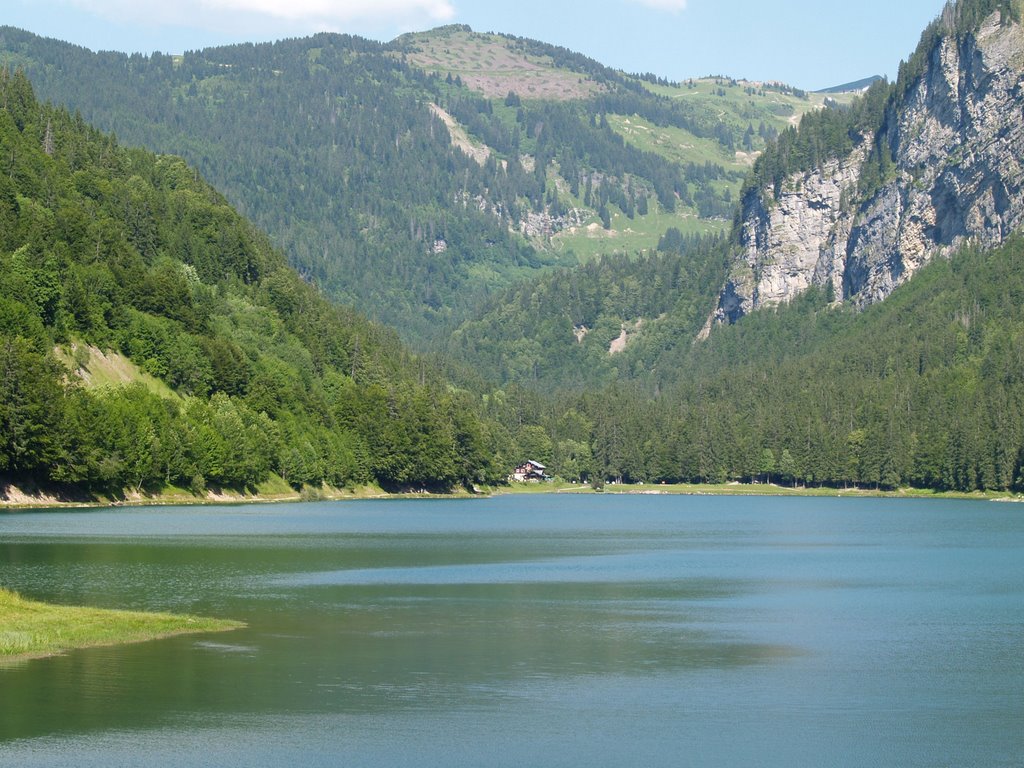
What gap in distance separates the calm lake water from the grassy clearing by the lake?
1253 millimetres

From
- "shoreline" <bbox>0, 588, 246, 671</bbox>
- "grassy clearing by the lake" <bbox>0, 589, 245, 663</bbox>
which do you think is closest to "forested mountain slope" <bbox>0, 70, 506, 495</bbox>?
"shoreline" <bbox>0, 588, 246, 671</bbox>

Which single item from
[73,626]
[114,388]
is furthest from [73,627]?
[114,388]

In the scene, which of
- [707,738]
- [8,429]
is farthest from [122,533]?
[707,738]

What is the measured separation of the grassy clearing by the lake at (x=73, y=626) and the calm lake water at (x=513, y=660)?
4.11 feet

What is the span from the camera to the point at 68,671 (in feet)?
165

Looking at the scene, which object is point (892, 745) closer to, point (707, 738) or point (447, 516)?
point (707, 738)

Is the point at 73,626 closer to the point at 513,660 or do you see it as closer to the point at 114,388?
the point at 513,660

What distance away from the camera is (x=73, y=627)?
187 ft

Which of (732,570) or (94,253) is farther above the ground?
(94,253)

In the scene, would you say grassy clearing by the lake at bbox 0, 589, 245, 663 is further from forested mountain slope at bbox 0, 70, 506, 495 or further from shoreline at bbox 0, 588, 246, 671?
forested mountain slope at bbox 0, 70, 506, 495

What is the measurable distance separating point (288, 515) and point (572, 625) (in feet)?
291

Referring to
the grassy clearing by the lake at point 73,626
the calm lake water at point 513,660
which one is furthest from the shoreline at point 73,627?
the calm lake water at point 513,660

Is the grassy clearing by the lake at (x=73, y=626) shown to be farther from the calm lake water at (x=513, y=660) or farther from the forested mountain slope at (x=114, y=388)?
the forested mountain slope at (x=114, y=388)

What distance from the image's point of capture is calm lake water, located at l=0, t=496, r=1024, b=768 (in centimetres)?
4312
